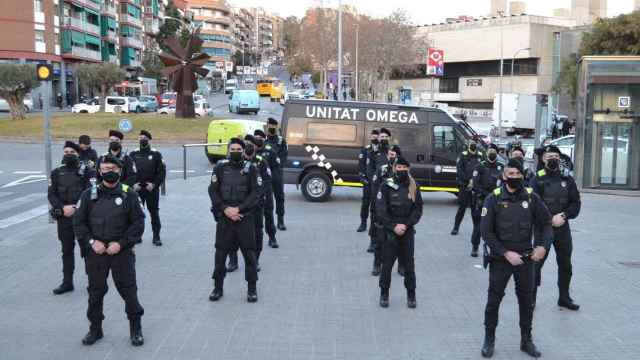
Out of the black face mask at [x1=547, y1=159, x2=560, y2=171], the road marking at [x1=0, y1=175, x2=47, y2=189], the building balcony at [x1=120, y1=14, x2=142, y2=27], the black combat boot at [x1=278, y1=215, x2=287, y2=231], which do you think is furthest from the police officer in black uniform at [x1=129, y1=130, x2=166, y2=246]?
the building balcony at [x1=120, y1=14, x2=142, y2=27]

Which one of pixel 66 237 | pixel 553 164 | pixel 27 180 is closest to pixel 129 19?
pixel 27 180

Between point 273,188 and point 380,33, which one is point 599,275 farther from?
point 380,33

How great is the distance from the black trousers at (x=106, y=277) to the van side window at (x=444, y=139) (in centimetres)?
1046

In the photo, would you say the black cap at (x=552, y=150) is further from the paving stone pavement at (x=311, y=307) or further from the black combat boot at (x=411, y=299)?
the black combat boot at (x=411, y=299)

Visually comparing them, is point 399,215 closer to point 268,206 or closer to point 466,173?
point 268,206

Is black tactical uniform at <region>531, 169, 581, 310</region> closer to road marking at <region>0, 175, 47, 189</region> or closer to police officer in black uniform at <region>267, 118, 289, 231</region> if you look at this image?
police officer in black uniform at <region>267, 118, 289, 231</region>

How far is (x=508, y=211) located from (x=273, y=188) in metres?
6.47

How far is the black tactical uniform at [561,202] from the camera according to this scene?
25.4 ft

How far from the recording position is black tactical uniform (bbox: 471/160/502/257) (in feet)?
35.1

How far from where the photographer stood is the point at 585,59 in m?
18.5

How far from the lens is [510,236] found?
630 centimetres

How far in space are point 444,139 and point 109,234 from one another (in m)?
10.7

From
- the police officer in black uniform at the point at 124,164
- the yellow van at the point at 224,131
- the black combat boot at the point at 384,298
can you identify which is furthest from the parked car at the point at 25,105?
the black combat boot at the point at 384,298

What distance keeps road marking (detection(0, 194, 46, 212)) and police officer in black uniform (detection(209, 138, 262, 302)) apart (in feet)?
28.3
